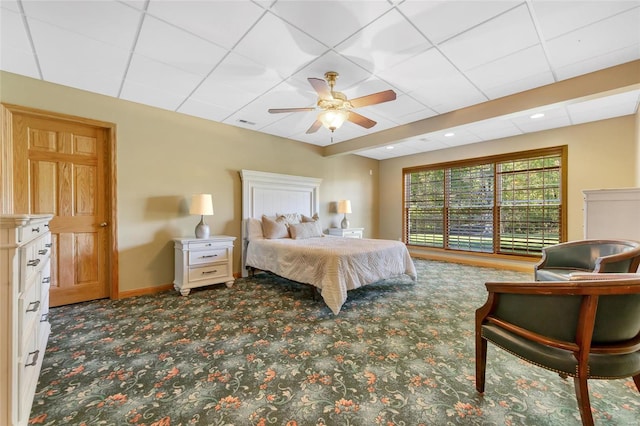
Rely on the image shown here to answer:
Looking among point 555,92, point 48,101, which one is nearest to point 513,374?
point 555,92

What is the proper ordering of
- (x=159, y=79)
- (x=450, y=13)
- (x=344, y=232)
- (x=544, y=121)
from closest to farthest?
(x=450, y=13) → (x=159, y=79) → (x=544, y=121) → (x=344, y=232)

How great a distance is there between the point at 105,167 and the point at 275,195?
2.51 metres

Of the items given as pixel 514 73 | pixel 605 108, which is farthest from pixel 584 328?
pixel 605 108

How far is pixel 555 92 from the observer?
2.96 m

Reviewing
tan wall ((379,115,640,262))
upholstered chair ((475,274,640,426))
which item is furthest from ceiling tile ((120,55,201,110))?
tan wall ((379,115,640,262))

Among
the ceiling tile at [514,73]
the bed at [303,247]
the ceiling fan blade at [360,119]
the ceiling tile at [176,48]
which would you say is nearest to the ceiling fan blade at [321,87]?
the ceiling fan blade at [360,119]

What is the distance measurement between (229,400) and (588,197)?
13.1 ft

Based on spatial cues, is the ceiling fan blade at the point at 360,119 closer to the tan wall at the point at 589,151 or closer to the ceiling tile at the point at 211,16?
the ceiling tile at the point at 211,16

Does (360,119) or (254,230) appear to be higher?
(360,119)

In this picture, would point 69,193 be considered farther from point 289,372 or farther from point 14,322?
point 289,372

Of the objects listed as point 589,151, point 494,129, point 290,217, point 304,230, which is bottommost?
point 304,230

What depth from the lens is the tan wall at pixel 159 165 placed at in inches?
125

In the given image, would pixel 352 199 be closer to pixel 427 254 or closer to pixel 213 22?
pixel 427 254

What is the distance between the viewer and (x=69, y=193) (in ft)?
10.4
